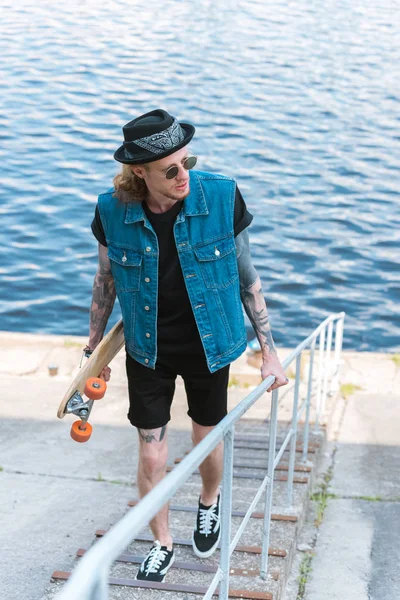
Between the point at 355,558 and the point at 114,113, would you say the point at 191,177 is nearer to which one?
the point at 355,558

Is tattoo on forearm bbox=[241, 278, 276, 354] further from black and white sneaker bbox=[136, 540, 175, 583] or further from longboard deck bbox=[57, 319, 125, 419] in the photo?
black and white sneaker bbox=[136, 540, 175, 583]

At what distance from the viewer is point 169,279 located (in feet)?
10.4

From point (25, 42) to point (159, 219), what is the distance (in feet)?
75.7

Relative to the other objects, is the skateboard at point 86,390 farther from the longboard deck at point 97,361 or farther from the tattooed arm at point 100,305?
the tattooed arm at point 100,305

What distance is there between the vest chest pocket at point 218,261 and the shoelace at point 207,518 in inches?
39.7

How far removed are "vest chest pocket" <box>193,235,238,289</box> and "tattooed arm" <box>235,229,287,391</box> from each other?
0.32 ft

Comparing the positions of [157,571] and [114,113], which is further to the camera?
[114,113]

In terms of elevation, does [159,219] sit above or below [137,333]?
above

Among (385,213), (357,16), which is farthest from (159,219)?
(357,16)

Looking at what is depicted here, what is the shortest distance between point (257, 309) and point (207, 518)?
903mm

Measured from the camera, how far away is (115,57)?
78.0ft

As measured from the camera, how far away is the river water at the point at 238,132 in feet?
41.9

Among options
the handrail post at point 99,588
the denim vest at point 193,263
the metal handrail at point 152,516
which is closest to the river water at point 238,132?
the denim vest at point 193,263

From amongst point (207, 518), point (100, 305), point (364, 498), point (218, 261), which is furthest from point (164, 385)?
point (364, 498)
